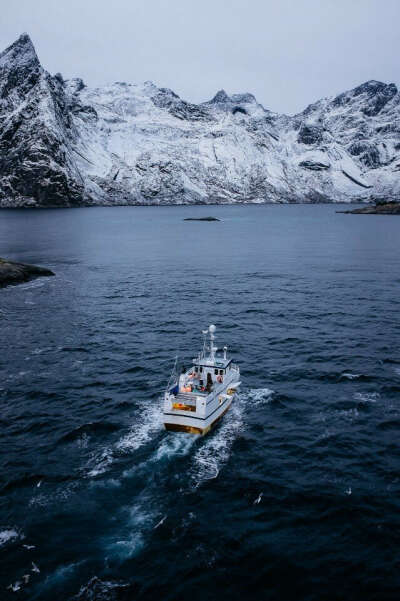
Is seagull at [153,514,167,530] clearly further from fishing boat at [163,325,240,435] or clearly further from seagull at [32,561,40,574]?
fishing boat at [163,325,240,435]

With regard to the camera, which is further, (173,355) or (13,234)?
(13,234)

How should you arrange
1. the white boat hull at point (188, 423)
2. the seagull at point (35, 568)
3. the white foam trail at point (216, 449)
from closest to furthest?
the seagull at point (35, 568) → the white foam trail at point (216, 449) → the white boat hull at point (188, 423)

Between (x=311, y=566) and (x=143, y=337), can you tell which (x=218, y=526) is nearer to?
(x=311, y=566)

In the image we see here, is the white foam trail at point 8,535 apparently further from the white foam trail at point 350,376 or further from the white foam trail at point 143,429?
the white foam trail at point 350,376

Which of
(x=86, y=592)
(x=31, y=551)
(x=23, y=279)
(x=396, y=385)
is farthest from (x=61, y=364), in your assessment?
(x=23, y=279)

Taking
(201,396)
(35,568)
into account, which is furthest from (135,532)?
(201,396)

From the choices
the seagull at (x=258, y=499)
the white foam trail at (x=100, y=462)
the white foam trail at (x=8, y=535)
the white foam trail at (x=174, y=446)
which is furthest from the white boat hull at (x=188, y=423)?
the white foam trail at (x=8, y=535)
